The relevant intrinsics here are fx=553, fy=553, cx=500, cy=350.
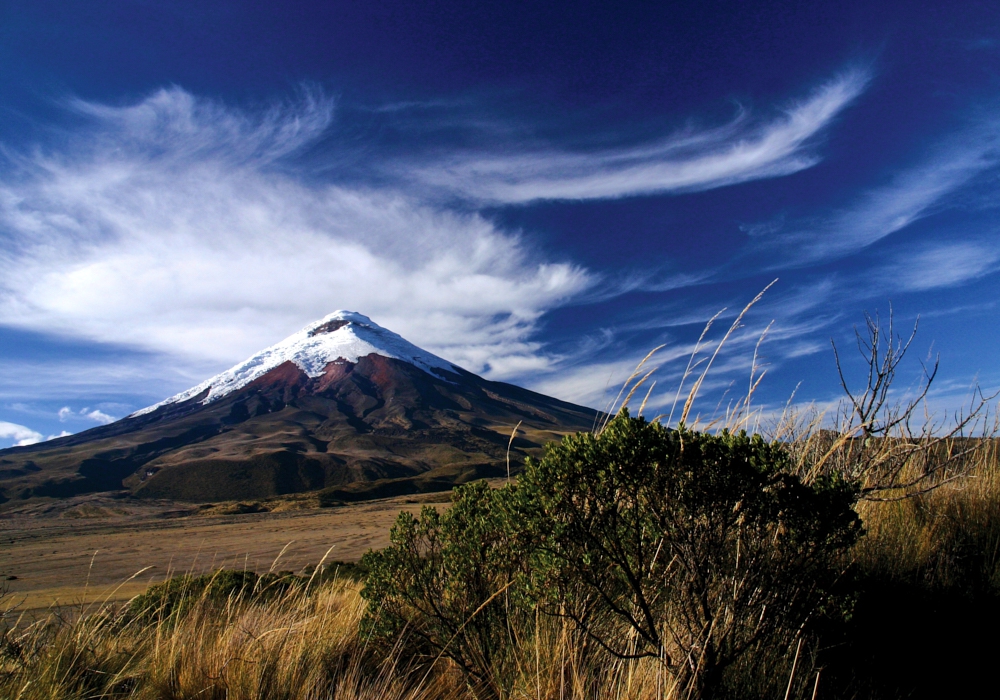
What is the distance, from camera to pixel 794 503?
2.31m

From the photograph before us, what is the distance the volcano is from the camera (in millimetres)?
68375

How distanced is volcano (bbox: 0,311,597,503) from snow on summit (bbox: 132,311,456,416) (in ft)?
2.25

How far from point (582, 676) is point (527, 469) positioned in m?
0.93

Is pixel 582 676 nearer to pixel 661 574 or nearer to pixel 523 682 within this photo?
pixel 523 682

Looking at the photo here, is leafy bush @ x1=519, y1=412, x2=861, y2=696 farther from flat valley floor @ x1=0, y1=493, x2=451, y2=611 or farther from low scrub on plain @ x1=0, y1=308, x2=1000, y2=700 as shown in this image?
flat valley floor @ x1=0, y1=493, x2=451, y2=611

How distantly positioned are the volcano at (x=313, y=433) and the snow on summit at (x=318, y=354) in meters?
0.69

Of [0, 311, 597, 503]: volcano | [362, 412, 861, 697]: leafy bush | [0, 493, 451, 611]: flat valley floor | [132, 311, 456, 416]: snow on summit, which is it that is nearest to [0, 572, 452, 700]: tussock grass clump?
[362, 412, 861, 697]: leafy bush

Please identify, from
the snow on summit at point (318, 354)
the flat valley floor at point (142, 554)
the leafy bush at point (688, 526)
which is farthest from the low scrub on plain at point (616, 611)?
the snow on summit at point (318, 354)

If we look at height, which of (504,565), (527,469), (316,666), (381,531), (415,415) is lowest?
(381,531)

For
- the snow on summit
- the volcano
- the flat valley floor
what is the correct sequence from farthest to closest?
the snow on summit → the volcano → the flat valley floor

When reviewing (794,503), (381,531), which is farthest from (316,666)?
(381,531)

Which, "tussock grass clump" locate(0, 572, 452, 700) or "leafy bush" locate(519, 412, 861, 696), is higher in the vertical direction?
"leafy bush" locate(519, 412, 861, 696)

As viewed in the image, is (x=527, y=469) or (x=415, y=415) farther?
(x=415, y=415)

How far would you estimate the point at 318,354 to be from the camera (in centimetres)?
17150
